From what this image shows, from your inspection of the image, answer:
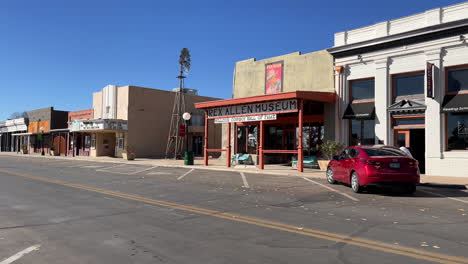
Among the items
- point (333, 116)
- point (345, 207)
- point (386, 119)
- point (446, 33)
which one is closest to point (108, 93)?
point (333, 116)

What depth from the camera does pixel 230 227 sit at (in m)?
6.70

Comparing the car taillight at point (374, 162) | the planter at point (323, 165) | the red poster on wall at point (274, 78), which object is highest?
the red poster on wall at point (274, 78)

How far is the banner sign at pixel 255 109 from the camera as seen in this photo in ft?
64.1

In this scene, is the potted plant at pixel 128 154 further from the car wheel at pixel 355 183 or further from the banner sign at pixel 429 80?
the car wheel at pixel 355 183

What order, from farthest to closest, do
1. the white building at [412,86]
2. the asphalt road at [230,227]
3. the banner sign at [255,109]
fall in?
the banner sign at [255,109], the white building at [412,86], the asphalt road at [230,227]

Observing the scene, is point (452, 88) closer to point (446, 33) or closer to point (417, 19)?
point (446, 33)

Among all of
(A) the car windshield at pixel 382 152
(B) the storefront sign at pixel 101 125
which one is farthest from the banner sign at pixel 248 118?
(B) the storefront sign at pixel 101 125

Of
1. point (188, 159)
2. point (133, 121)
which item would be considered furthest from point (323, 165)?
point (133, 121)

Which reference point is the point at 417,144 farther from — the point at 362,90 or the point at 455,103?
the point at 362,90

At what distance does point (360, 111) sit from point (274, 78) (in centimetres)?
703

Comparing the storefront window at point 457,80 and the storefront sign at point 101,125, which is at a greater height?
the storefront window at point 457,80

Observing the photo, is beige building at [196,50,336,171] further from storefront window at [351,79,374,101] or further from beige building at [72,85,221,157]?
beige building at [72,85,221,157]

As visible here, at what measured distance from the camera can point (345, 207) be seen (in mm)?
9000

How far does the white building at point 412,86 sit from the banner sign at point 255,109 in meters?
3.33
